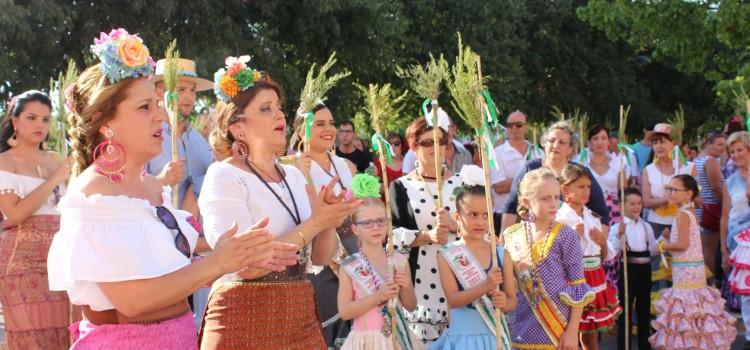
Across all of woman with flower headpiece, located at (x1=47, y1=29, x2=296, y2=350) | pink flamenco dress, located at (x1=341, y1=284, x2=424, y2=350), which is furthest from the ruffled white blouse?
pink flamenco dress, located at (x1=341, y1=284, x2=424, y2=350)

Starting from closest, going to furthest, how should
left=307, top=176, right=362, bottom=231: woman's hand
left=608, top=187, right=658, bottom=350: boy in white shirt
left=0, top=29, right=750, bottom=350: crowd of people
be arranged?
left=0, top=29, right=750, bottom=350: crowd of people → left=307, top=176, right=362, bottom=231: woman's hand → left=608, top=187, right=658, bottom=350: boy in white shirt

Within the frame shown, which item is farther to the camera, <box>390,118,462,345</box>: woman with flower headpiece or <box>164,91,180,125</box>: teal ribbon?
<box>390,118,462,345</box>: woman with flower headpiece

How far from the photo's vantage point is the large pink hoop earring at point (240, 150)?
12.3 feet

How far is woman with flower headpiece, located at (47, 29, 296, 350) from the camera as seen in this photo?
283 centimetres

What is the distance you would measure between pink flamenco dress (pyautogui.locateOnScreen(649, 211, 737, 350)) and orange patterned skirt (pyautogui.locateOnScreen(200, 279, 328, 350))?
5257 mm

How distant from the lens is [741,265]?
8422mm

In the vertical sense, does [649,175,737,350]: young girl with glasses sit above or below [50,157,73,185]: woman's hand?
below

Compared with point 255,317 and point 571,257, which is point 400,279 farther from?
point 255,317

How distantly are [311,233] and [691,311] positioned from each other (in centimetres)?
549

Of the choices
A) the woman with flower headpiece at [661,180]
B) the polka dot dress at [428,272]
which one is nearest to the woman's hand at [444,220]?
the polka dot dress at [428,272]

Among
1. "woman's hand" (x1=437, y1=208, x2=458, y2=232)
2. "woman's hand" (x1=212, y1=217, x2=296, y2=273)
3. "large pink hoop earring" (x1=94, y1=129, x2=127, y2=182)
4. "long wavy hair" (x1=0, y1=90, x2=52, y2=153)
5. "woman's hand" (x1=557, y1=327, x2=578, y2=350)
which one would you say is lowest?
"woman's hand" (x1=557, y1=327, x2=578, y2=350)

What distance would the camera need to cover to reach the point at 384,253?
5527 millimetres

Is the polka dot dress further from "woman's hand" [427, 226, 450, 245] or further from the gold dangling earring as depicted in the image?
the gold dangling earring

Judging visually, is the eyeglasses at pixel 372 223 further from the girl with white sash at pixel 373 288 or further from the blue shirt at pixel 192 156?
the blue shirt at pixel 192 156
